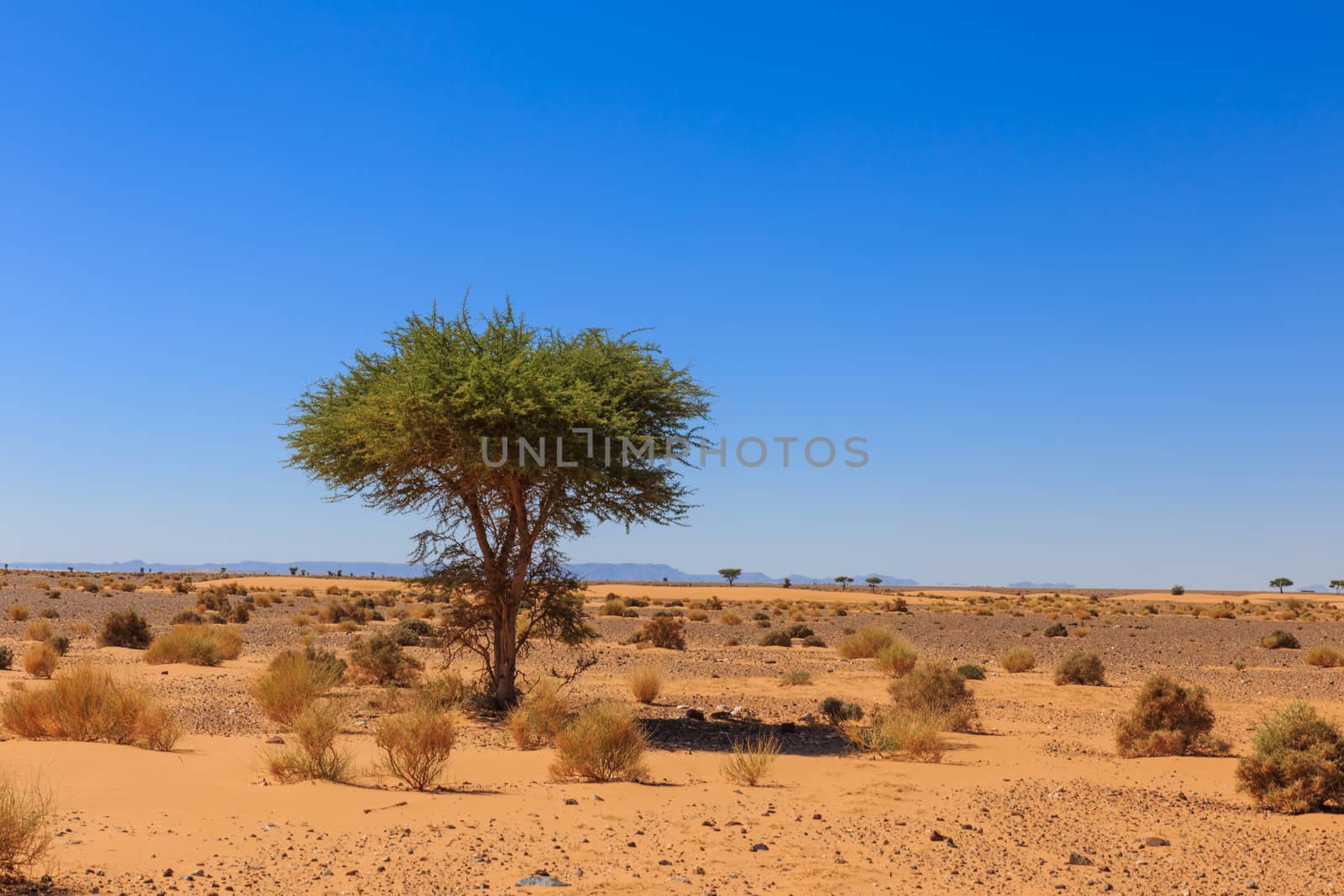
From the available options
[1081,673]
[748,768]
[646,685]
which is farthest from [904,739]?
[1081,673]

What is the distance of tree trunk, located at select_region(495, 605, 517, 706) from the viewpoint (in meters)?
19.2

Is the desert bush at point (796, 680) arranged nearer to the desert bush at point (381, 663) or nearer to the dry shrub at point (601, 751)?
the desert bush at point (381, 663)

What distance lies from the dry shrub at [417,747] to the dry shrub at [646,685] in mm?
9734

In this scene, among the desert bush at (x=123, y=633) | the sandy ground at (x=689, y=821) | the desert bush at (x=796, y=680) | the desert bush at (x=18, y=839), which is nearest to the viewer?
the desert bush at (x=18, y=839)

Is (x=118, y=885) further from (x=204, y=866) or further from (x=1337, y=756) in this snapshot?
(x=1337, y=756)

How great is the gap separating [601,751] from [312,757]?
11.2 ft

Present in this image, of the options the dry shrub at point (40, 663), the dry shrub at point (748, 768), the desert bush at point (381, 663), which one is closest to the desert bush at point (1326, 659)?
the dry shrub at point (748, 768)

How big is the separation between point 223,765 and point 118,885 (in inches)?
205

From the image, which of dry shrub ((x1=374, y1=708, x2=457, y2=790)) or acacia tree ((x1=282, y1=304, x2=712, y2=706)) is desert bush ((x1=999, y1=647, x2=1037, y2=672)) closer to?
acacia tree ((x1=282, y1=304, x2=712, y2=706))

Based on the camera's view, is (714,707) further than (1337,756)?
Yes


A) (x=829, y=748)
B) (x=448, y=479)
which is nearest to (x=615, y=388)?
(x=448, y=479)

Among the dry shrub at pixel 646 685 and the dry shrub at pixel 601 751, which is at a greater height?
the dry shrub at pixel 601 751

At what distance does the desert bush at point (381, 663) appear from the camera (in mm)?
23875

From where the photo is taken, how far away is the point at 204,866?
29.0 ft
